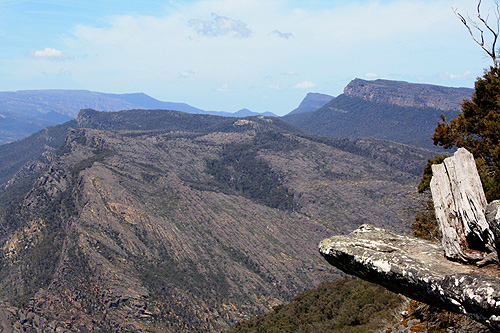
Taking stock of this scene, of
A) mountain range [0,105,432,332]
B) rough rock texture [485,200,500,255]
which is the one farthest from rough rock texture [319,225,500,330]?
mountain range [0,105,432,332]

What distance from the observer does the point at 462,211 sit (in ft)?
36.1

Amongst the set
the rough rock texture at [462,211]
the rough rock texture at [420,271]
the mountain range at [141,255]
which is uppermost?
the rough rock texture at [462,211]

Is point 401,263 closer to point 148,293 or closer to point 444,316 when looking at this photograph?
point 444,316

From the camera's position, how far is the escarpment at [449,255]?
8.85 m

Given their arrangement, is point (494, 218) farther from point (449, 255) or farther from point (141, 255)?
point (141, 255)

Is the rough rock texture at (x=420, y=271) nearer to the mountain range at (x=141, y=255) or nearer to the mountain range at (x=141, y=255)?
the mountain range at (x=141, y=255)

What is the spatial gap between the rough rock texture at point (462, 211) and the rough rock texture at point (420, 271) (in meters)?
0.52

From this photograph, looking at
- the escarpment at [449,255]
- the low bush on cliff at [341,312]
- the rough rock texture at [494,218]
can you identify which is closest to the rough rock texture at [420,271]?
the escarpment at [449,255]

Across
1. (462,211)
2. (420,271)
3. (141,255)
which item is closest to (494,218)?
(462,211)

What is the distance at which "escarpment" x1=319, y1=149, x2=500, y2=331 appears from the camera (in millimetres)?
8852

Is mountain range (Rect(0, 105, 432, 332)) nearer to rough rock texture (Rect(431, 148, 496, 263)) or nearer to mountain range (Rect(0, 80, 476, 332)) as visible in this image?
mountain range (Rect(0, 80, 476, 332))

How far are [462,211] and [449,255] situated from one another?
1.40m

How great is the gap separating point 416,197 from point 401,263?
68.8 feet

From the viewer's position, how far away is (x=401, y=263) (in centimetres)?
1100
